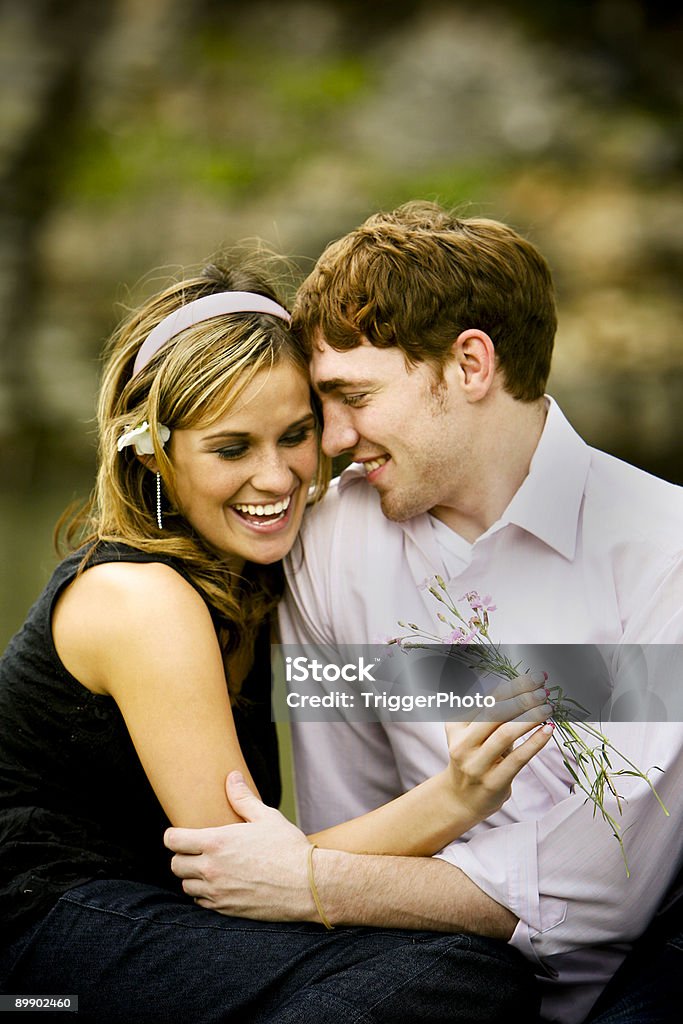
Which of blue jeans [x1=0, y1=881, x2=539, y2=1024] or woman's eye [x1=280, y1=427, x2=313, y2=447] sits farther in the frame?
woman's eye [x1=280, y1=427, x2=313, y2=447]

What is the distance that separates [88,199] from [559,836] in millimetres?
1834

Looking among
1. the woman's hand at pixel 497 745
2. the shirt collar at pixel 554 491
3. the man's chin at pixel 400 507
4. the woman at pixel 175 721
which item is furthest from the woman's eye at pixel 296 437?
the woman's hand at pixel 497 745

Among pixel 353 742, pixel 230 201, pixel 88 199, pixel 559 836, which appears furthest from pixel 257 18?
pixel 559 836

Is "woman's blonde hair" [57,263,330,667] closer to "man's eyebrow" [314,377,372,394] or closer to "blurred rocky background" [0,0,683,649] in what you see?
"man's eyebrow" [314,377,372,394]

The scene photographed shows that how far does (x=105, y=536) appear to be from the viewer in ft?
3.94

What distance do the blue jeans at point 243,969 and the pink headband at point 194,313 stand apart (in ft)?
1.85

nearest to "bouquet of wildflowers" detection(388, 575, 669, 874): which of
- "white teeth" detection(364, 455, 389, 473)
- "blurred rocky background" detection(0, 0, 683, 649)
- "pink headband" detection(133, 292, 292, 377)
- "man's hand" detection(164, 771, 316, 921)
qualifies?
"white teeth" detection(364, 455, 389, 473)

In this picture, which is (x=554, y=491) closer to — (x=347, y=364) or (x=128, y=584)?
(x=347, y=364)

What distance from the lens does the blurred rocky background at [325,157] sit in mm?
1905

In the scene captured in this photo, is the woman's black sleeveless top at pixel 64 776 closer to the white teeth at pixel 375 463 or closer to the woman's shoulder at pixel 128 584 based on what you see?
the woman's shoulder at pixel 128 584

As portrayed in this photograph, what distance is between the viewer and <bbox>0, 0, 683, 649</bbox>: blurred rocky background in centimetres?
191

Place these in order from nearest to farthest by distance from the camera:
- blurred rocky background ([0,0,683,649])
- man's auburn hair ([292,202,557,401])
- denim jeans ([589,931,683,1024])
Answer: denim jeans ([589,931,683,1024]) → man's auburn hair ([292,202,557,401]) → blurred rocky background ([0,0,683,649])

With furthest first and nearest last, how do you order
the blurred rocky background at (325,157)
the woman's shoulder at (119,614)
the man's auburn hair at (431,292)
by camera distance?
the blurred rocky background at (325,157), the man's auburn hair at (431,292), the woman's shoulder at (119,614)

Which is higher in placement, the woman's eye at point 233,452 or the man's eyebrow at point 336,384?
the man's eyebrow at point 336,384
